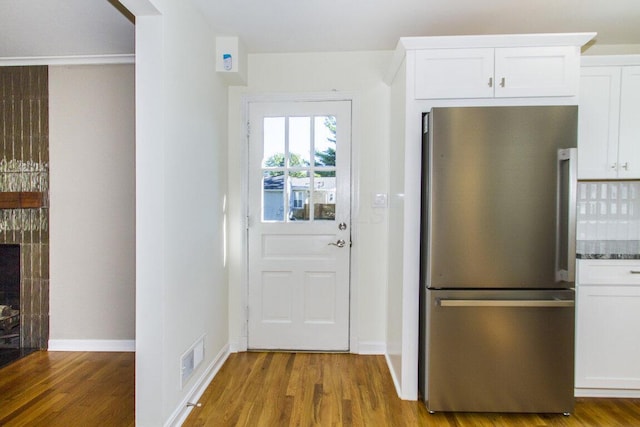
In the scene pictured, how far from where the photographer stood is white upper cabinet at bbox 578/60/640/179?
7.48ft

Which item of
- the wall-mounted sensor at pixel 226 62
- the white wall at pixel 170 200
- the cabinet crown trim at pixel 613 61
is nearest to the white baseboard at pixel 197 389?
the white wall at pixel 170 200

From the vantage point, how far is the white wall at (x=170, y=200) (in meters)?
1.71

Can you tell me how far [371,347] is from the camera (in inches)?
111

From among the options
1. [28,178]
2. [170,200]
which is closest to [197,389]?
[170,200]

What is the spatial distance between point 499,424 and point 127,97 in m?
3.51

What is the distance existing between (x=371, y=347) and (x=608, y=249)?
5.99 ft

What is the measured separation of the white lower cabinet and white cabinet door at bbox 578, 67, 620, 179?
66 cm

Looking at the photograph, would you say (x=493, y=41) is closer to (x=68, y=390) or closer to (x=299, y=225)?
(x=299, y=225)

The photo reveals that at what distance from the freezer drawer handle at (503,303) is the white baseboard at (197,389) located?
161 centimetres

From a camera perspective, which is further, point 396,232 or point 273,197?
point 273,197

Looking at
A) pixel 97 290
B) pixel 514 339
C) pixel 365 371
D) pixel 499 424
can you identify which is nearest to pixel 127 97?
pixel 97 290

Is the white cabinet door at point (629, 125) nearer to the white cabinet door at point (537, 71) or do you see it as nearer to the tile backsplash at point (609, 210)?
the tile backsplash at point (609, 210)

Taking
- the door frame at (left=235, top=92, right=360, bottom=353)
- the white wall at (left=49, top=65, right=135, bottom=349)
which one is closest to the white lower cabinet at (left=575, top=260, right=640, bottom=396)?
the door frame at (left=235, top=92, right=360, bottom=353)

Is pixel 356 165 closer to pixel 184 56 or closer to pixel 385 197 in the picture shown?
pixel 385 197
